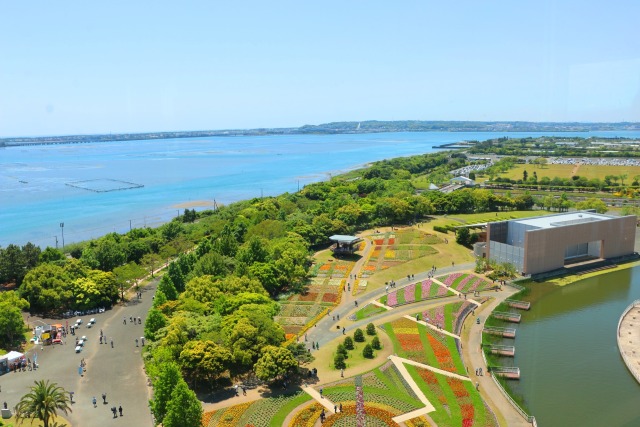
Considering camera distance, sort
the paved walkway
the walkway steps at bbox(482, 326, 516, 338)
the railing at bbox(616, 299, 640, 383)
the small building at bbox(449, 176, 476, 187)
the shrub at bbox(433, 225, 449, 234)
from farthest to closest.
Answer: the small building at bbox(449, 176, 476, 187) → the shrub at bbox(433, 225, 449, 234) → the walkway steps at bbox(482, 326, 516, 338) → the paved walkway → the railing at bbox(616, 299, 640, 383)

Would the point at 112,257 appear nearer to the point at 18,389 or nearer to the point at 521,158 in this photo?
the point at 18,389

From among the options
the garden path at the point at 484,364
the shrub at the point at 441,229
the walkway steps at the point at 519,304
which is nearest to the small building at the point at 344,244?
the shrub at the point at 441,229

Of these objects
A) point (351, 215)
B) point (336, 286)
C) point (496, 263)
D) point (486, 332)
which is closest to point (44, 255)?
point (336, 286)

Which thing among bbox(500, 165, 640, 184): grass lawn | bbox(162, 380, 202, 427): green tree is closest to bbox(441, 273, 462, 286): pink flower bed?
bbox(162, 380, 202, 427): green tree

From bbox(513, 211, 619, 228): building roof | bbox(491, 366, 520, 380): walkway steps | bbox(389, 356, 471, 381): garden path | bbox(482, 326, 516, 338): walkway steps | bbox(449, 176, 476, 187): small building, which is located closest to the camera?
bbox(389, 356, 471, 381): garden path

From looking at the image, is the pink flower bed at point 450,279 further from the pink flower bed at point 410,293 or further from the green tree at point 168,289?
the green tree at point 168,289

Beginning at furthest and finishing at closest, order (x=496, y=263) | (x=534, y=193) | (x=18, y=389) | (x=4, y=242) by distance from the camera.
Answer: (x=534, y=193) → (x=4, y=242) → (x=496, y=263) → (x=18, y=389)

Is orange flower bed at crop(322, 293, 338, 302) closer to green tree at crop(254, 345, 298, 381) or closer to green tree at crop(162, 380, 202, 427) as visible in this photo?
green tree at crop(254, 345, 298, 381)
